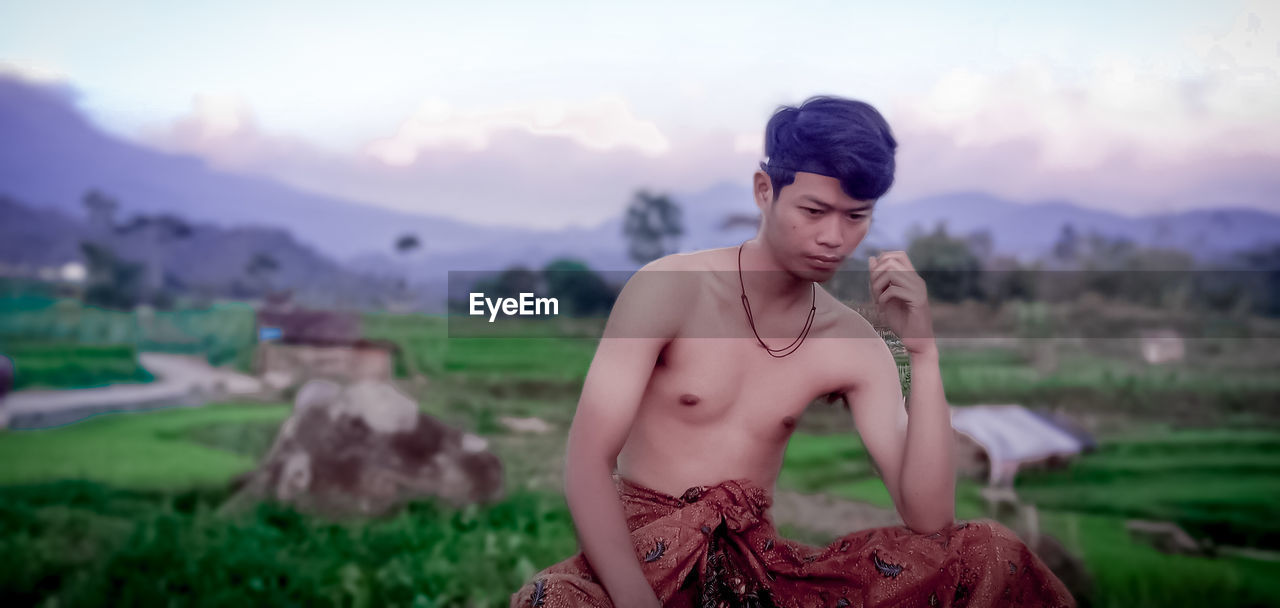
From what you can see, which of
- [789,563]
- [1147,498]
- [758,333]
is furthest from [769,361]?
[1147,498]

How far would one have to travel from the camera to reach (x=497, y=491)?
3.58 m

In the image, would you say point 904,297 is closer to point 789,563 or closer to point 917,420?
point 917,420

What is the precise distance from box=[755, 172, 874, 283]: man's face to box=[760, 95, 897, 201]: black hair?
19 mm

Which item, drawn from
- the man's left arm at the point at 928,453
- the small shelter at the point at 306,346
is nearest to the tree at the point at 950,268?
the man's left arm at the point at 928,453

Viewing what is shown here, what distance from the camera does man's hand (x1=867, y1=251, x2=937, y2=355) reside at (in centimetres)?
175

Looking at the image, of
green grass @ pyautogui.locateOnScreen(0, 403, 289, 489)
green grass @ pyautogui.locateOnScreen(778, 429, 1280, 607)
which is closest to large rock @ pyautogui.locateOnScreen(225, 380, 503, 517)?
green grass @ pyautogui.locateOnScreen(0, 403, 289, 489)

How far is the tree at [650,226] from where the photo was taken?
3889 mm

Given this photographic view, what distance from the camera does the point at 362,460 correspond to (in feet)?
11.3

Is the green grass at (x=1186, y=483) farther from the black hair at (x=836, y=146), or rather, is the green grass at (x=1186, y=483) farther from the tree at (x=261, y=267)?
the tree at (x=261, y=267)

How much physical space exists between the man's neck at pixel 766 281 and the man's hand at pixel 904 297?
145 millimetres

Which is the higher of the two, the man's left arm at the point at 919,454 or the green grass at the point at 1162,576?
the man's left arm at the point at 919,454

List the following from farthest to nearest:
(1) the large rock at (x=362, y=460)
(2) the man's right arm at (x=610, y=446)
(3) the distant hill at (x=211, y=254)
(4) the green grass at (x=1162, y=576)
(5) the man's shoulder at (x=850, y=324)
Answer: (3) the distant hill at (x=211, y=254)
(1) the large rock at (x=362, y=460)
(4) the green grass at (x=1162, y=576)
(5) the man's shoulder at (x=850, y=324)
(2) the man's right arm at (x=610, y=446)

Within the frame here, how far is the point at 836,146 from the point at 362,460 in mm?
2395

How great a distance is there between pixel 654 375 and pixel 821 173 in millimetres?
501
